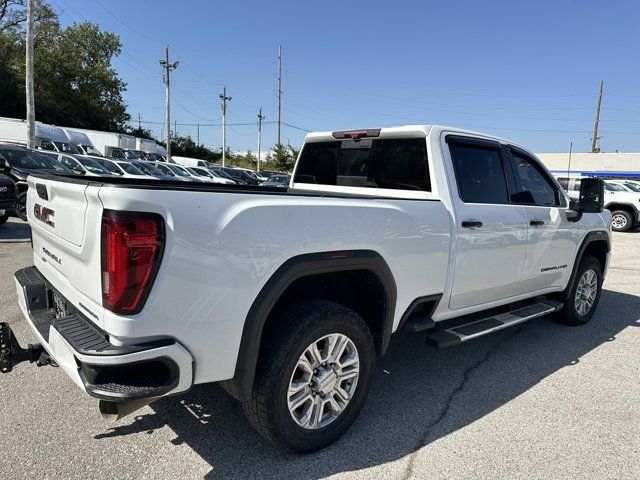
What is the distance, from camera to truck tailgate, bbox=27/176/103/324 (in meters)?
2.10

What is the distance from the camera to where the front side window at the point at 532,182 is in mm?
4275

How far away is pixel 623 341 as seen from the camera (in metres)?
5.09

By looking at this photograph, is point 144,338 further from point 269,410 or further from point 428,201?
point 428,201

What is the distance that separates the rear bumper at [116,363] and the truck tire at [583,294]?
4.54 m

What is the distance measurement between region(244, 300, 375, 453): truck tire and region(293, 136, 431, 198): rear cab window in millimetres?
1327

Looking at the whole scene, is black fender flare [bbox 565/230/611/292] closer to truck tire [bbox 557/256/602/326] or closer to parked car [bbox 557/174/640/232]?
truck tire [bbox 557/256/602/326]

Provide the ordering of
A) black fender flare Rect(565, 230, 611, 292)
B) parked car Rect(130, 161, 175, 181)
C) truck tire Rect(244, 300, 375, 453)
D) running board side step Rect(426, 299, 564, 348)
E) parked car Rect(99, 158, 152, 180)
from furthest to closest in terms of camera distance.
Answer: parked car Rect(130, 161, 175, 181), parked car Rect(99, 158, 152, 180), black fender flare Rect(565, 230, 611, 292), running board side step Rect(426, 299, 564, 348), truck tire Rect(244, 300, 375, 453)

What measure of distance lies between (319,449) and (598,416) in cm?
210

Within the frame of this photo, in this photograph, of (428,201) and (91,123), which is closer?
(428,201)

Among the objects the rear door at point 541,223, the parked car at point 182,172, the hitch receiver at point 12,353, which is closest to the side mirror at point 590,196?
the rear door at point 541,223

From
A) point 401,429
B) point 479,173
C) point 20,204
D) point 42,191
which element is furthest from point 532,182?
point 20,204

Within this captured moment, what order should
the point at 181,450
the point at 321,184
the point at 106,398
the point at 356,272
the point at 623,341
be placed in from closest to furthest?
1. the point at 106,398
2. the point at 181,450
3. the point at 356,272
4. the point at 321,184
5. the point at 623,341

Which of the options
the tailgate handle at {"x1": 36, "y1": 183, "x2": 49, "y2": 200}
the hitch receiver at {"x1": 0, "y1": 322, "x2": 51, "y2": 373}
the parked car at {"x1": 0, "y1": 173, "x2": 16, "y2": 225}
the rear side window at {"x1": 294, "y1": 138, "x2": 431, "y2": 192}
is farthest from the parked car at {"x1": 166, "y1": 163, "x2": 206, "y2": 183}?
the hitch receiver at {"x1": 0, "y1": 322, "x2": 51, "y2": 373}

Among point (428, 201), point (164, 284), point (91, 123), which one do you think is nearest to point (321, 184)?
point (428, 201)
